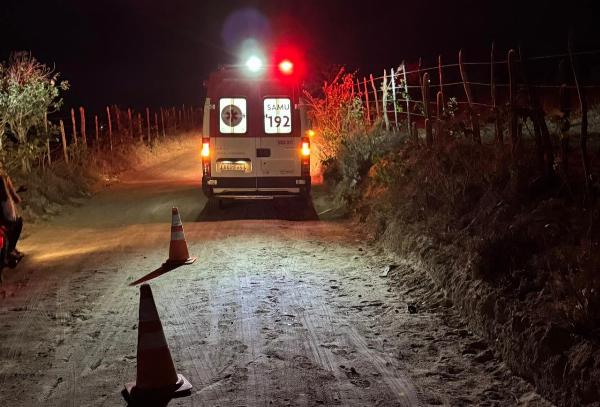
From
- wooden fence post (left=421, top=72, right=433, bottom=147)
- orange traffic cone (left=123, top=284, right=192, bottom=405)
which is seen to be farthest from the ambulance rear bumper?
orange traffic cone (left=123, top=284, right=192, bottom=405)

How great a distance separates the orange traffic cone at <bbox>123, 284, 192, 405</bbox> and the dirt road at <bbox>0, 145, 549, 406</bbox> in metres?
0.11

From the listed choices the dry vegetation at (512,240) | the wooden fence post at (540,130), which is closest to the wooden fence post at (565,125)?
the dry vegetation at (512,240)

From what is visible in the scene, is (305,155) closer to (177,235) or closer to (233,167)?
(233,167)

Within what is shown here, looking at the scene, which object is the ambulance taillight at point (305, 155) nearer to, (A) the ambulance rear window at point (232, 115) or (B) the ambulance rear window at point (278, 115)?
(B) the ambulance rear window at point (278, 115)

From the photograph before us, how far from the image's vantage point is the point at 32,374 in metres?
4.98

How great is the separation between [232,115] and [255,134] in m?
0.55

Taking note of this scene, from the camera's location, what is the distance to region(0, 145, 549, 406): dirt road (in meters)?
4.53

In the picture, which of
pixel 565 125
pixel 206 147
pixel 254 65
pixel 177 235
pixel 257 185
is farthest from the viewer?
pixel 257 185

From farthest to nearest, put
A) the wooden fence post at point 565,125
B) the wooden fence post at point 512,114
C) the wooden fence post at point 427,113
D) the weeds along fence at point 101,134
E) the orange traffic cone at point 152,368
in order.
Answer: the weeds along fence at point 101,134
the wooden fence post at point 427,113
the wooden fence post at point 512,114
the wooden fence post at point 565,125
the orange traffic cone at point 152,368

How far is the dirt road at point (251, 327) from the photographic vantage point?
14.9ft

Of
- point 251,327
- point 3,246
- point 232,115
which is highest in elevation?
point 232,115

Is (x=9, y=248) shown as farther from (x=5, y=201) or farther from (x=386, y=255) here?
(x=386, y=255)

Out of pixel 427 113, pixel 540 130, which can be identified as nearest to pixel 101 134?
pixel 427 113

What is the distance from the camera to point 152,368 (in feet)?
14.8
